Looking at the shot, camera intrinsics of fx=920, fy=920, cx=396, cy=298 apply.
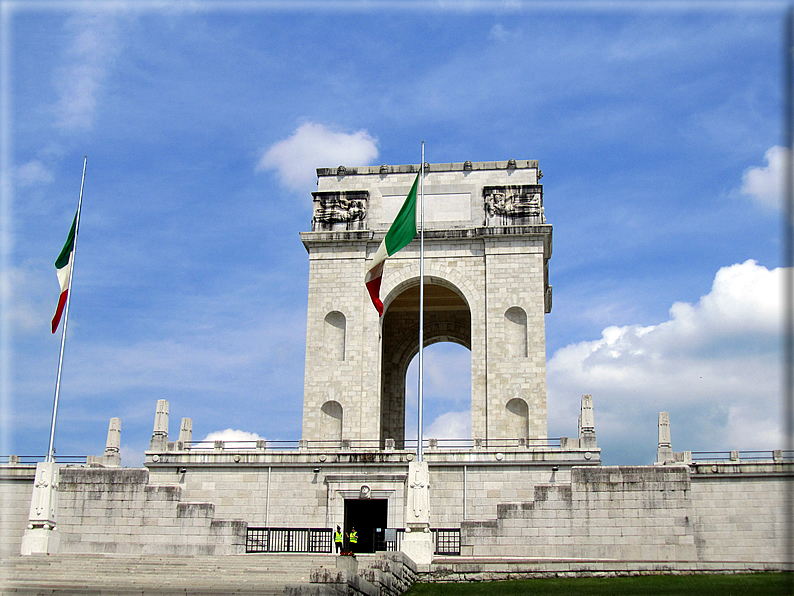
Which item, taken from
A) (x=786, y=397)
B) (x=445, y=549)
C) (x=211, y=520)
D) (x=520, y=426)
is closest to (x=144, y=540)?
(x=211, y=520)

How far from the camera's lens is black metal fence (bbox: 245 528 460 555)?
30.1 m

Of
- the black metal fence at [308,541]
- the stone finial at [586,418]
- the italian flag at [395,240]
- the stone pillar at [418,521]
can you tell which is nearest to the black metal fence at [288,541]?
the black metal fence at [308,541]

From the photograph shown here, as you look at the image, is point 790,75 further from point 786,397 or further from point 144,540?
point 144,540

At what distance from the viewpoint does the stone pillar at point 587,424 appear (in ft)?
115

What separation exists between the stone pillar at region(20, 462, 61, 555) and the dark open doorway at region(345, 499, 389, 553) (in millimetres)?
10857

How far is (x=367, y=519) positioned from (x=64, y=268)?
50.1 ft

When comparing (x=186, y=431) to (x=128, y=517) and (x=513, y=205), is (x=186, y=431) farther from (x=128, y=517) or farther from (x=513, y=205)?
(x=513, y=205)

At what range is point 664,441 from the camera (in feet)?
117

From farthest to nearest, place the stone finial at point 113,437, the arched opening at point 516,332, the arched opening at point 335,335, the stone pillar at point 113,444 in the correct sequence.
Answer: the arched opening at point 335,335, the arched opening at point 516,332, the stone finial at point 113,437, the stone pillar at point 113,444

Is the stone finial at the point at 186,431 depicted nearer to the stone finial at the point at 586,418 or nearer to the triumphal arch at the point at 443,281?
the triumphal arch at the point at 443,281

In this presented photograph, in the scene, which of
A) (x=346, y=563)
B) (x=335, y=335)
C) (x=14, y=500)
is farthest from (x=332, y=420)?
(x=346, y=563)

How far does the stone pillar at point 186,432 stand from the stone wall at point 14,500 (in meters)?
5.85

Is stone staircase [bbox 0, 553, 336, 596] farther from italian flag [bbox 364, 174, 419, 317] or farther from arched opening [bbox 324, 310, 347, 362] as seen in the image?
arched opening [bbox 324, 310, 347, 362]

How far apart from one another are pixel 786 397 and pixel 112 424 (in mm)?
32903
